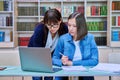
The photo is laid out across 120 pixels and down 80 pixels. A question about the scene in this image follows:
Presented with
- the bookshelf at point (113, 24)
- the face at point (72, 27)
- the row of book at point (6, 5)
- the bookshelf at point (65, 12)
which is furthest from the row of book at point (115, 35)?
the face at point (72, 27)

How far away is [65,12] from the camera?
17.3 feet

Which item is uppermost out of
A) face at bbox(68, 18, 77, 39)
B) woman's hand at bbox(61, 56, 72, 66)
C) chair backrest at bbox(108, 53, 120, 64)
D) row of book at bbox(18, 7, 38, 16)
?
row of book at bbox(18, 7, 38, 16)

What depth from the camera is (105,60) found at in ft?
16.8

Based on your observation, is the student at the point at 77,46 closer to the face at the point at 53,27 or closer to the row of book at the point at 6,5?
the face at the point at 53,27

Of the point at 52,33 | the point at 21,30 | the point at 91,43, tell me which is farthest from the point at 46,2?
the point at 91,43

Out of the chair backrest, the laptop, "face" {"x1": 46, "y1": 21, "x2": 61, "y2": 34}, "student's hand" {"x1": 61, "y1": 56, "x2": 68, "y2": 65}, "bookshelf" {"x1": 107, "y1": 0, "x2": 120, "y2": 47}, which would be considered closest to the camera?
the laptop

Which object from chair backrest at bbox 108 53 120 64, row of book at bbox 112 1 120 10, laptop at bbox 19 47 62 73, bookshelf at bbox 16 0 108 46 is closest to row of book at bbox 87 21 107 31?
bookshelf at bbox 16 0 108 46

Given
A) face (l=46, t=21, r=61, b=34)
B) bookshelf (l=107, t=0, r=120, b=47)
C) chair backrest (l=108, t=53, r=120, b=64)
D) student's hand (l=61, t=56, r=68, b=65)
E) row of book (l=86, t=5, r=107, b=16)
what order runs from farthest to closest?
row of book (l=86, t=5, r=107, b=16) < bookshelf (l=107, t=0, r=120, b=47) < chair backrest (l=108, t=53, r=120, b=64) < face (l=46, t=21, r=61, b=34) < student's hand (l=61, t=56, r=68, b=65)

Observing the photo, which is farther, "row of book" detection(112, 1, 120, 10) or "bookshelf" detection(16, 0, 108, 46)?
"bookshelf" detection(16, 0, 108, 46)

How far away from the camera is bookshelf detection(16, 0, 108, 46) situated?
5.28m

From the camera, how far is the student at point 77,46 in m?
2.42

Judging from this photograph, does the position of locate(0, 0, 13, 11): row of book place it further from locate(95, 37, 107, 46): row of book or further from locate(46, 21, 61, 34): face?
locate(46, 21, 61, 34): face

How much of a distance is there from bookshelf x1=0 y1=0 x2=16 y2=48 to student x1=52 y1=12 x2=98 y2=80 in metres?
2.77

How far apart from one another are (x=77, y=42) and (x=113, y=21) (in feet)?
9.37
